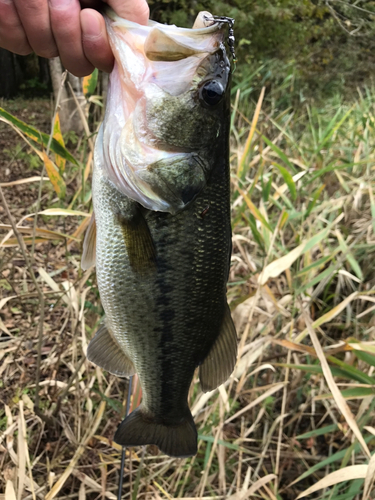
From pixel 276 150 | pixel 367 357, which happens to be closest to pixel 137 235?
pixel 367 357

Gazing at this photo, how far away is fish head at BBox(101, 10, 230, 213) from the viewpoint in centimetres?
105

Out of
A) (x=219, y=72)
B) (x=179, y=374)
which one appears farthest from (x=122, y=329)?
(x=219, y=72)

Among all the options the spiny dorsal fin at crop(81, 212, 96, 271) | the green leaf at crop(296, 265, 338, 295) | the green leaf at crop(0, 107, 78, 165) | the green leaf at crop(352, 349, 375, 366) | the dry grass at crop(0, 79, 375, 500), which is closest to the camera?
the spiny dorsal fin at crop(81, 212, 96, 271)

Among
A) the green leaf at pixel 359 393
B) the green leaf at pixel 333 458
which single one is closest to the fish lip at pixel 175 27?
the green leaf at pixel 359 393

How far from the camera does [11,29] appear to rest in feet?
3.60

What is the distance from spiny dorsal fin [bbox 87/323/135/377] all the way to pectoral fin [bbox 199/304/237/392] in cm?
24

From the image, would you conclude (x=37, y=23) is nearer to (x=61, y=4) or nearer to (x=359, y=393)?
(x=61, y=4)

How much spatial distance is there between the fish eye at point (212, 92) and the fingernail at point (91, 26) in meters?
0.31

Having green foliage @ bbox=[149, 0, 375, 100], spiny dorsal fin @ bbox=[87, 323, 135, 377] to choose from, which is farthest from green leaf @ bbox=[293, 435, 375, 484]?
green foliage @ bbox=[149, 0, 375, 100]

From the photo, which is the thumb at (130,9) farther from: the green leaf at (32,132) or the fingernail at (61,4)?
the green leaf at (32,132)

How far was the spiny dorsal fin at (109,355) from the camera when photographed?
1.28m

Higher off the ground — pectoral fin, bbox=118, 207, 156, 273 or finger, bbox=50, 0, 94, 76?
finger, bbox=50, 0, 94, 76

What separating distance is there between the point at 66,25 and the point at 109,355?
97 cm

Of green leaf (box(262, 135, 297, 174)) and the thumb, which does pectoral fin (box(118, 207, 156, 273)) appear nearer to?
the thumb
